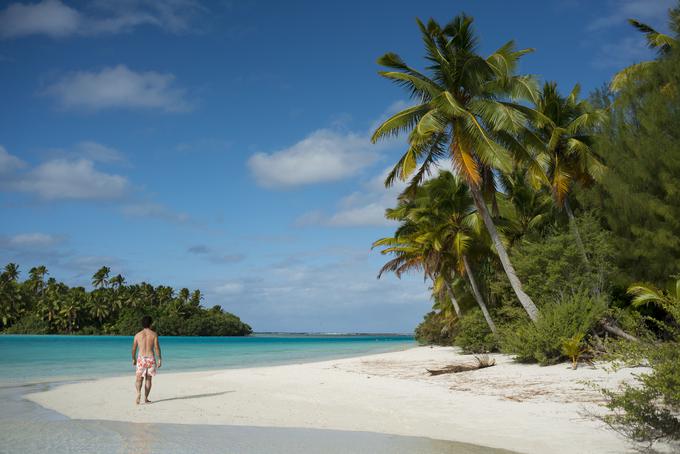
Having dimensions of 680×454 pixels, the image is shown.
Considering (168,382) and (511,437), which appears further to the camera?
(168,382)

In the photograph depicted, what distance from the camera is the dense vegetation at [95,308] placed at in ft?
290

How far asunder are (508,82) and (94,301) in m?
94.0

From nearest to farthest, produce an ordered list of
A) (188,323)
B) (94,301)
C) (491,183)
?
(491,183) → (94,301) → (188,323)

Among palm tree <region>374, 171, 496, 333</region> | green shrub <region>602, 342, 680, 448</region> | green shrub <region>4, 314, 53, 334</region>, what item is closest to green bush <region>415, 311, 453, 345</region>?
palm tree <region>374, 171, 496, 333</region>

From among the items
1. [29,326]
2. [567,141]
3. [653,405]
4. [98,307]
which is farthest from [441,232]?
[29,326]

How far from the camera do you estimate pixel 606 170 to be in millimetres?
19359

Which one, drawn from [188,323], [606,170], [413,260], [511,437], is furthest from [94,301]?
[511,437]

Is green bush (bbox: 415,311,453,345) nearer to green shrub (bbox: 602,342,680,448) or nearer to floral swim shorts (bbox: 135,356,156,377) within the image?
floral swim shorts (bbox: 135,356,156,377)

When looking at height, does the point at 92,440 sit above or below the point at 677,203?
below

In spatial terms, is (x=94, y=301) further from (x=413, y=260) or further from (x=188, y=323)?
(x=413, y=260)

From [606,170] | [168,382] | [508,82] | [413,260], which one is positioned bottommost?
[168,382]

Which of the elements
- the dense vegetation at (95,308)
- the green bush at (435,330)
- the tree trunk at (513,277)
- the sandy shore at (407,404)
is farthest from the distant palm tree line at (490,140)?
the dense vegetation at (95,308)

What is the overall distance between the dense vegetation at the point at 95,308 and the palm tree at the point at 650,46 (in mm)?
83947

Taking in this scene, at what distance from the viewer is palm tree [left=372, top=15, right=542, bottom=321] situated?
55.6 feet
